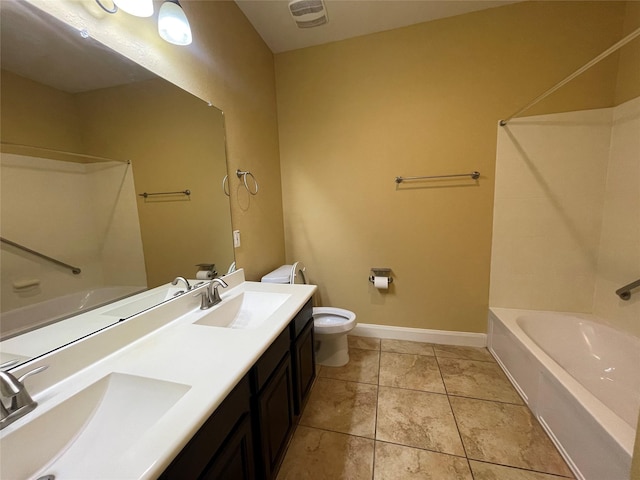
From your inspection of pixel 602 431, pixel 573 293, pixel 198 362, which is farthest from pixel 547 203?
pixel 198 362

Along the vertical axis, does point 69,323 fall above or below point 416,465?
above

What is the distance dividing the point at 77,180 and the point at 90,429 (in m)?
0.79

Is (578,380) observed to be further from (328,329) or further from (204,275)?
(204,275)

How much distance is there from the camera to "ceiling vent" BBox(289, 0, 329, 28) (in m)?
1.69

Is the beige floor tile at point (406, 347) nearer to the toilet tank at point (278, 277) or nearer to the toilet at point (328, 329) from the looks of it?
the toilet at point (328, 329)

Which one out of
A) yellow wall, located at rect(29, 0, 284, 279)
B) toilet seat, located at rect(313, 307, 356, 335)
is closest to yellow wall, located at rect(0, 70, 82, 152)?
yellow wall, located at rect(29, 0, 284, 279)

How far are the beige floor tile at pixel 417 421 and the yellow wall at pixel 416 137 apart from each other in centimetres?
76

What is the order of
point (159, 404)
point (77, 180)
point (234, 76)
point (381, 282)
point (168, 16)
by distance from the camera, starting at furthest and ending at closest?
1. point (381, 282)
2. point (234, 76)
3. point (168, 16)
4. point (77, 180)
5. point (159, 404)

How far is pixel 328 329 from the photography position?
1879 mm

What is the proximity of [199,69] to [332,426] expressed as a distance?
7.43 feet

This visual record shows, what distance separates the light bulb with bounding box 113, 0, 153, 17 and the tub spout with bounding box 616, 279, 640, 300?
3089 millimetres

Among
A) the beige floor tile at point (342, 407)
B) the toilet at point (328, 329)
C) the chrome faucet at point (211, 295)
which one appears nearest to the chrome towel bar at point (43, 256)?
the chrome faucet at point (211, 295)

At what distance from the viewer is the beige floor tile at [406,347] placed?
87.3 inches

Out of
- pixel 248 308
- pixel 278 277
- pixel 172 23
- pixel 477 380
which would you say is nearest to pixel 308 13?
pixel 172 23
